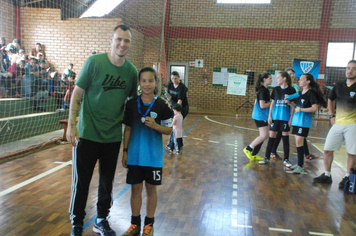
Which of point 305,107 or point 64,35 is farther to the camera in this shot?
point 64,35

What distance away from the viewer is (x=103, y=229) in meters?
2.42

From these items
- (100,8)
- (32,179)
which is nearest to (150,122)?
(32,179)

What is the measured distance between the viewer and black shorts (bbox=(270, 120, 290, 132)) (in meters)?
4.96

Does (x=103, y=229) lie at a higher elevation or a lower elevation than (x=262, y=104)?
lower

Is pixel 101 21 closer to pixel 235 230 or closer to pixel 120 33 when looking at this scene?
pixel 120 33

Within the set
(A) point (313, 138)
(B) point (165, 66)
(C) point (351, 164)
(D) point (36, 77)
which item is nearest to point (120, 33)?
(C) point (351, 164)

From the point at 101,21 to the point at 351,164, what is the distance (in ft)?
27.7

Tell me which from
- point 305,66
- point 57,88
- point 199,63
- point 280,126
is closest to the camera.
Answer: point 280,126

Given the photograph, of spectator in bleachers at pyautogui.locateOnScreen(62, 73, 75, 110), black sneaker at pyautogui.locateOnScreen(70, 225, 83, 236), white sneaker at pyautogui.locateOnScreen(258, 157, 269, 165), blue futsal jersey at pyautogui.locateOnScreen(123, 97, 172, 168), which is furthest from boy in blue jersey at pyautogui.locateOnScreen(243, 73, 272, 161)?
→ spectator in bleachers at pyautogui.locateOnScreen(62, 73, 75, 110)

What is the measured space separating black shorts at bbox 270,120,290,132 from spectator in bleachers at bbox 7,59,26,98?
6.36 metres

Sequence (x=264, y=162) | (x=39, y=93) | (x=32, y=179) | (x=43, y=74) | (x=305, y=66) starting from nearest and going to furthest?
(x=32, y=179) < (x=264, y=162) < (x=39, y=93) < (x=43, y=74) < (x=305, y=66)

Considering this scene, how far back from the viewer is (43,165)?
4582mm

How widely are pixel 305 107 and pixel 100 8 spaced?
33.0 feet

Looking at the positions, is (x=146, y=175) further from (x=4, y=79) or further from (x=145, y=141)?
(x=4, y=79)
